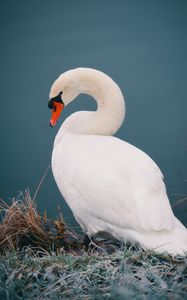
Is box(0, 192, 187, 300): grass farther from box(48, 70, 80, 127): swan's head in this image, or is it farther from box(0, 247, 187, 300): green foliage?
box(48, 70, 80, 127): swan's head

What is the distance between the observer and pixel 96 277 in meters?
2.49

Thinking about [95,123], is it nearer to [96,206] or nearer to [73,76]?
[73,76]

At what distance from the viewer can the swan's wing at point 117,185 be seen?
9.78 ft

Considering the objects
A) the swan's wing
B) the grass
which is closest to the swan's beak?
the swan's wing

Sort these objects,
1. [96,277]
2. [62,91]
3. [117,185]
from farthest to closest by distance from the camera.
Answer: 1. [62,91]
2. [117,185]
3. [96,277]

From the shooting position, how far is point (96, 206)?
318 cm

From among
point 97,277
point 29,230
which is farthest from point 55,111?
point 97,277

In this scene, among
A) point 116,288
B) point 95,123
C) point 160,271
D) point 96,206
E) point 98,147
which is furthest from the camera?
point 95,123

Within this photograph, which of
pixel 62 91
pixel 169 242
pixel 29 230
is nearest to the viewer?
pixel 169 242

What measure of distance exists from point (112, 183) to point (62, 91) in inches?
52.5

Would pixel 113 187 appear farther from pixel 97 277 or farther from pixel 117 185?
pixel 97 277

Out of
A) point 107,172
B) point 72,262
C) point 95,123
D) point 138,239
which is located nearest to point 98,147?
point 107,172

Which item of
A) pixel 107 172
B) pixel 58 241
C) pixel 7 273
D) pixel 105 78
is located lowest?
pixel 58 241

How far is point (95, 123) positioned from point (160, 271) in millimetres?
1783
